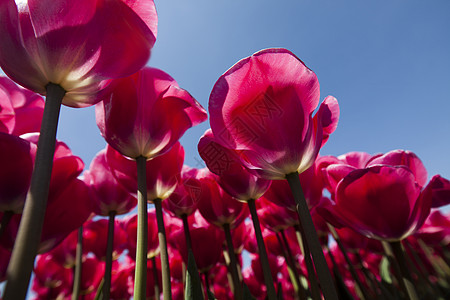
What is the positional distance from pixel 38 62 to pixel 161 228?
0.33 meters

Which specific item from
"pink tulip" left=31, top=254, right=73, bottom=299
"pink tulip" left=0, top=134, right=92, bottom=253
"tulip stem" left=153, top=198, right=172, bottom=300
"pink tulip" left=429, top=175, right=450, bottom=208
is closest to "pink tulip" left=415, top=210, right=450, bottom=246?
"pink tulip" left=429, top=175, right=450, bottom=208

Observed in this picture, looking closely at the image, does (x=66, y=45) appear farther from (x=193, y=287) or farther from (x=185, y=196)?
(x=185, y=196)

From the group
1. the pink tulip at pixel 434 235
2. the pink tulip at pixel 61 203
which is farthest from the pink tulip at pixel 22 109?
the pink tulip at pixel 434 235

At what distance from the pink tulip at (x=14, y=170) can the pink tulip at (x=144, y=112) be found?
0.13m

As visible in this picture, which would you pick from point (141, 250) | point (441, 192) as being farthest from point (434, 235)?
point (141, 250)

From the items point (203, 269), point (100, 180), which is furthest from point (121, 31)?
point (203, 269)

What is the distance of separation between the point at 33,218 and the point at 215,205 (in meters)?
0.52

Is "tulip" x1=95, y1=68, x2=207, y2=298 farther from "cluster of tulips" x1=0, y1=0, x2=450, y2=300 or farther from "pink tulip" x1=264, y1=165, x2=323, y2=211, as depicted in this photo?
"pink tulip" x1=264, y1=165, x2=323, y2=211

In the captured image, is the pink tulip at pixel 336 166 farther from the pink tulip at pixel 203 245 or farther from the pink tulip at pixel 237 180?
the pink tulip at pixel 203 245

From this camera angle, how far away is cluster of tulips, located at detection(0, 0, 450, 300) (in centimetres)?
34

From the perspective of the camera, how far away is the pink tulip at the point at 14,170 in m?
0.45

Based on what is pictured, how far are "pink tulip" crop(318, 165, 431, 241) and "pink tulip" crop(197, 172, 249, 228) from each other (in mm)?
264

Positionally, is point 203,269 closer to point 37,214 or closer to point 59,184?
point 59,184

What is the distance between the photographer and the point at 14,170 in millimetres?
470
